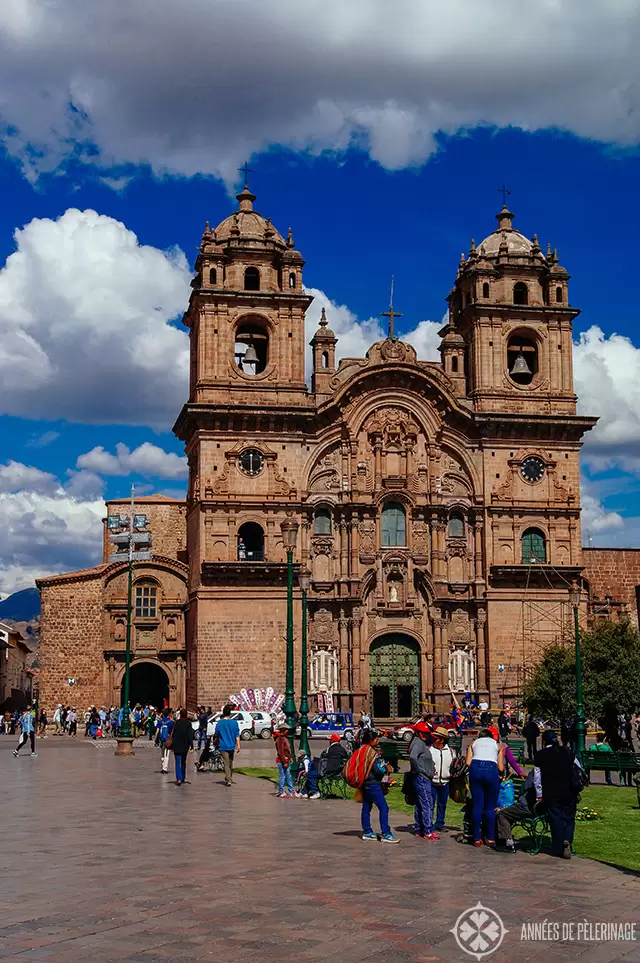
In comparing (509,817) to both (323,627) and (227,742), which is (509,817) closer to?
(227,742)

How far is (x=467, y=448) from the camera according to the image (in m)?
50.0

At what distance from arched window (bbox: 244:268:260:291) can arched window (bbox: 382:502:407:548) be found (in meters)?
11.5

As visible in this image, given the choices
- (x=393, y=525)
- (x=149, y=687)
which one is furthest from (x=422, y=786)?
(x=149, y=687)

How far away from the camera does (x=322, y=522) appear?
4872 cm

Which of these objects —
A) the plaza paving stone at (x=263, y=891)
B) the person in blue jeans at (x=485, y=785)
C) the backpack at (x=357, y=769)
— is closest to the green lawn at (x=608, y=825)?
the plaza paving stone at (x=263, y=891)

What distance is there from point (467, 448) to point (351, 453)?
5.30 meters

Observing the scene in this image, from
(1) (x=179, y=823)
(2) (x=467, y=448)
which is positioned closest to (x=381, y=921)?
(1) (x=179, y=823)

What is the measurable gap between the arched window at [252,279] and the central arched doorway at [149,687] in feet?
63.6

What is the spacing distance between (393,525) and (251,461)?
270 inches

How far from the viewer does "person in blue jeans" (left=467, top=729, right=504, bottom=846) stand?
14617mm

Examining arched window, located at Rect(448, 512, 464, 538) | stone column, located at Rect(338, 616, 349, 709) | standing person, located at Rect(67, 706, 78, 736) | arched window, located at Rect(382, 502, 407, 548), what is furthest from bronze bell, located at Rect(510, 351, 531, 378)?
standing person, located at Rect(67, 706, 78, 736)

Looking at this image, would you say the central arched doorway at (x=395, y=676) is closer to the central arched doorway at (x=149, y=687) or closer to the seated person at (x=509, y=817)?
the central arched doorway at (x=149, y=687)

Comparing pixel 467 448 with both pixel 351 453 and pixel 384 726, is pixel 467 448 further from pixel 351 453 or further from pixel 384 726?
pixel 384 726

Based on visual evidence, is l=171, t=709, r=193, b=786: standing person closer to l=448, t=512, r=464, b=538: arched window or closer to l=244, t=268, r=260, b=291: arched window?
l=448, t=512, r=464, b=538: arched window
